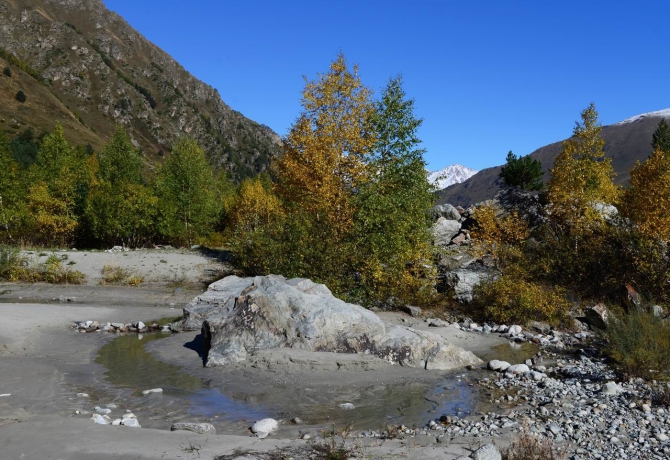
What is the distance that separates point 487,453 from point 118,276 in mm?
29219

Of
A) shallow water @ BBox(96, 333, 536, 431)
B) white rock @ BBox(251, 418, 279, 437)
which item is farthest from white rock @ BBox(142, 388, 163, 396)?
white rock @ BBox(251, 418, 279, 437)

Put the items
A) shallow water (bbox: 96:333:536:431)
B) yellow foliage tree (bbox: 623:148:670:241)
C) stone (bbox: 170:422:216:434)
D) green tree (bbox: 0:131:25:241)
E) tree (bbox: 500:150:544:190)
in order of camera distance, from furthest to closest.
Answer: tree (bbox: 500:150:544:190), green tree (bbox: 0:131:25:241), yellow foliage tree (bbox: 623:148:670:241), shallow water (bbox: 96:333:536:431), stone (bbox: 170:422:216:434)

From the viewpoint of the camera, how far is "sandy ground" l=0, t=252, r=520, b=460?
781cm

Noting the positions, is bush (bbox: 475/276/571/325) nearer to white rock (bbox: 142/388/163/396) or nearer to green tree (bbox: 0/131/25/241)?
white rock (bbox: 142/388/163/396)

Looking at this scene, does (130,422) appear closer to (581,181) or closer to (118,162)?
(581,181)

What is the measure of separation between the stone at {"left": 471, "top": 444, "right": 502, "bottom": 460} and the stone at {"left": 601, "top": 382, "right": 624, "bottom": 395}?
6.21 meters

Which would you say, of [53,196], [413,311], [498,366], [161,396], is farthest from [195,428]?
[53,196]

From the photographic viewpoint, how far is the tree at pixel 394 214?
25.3m

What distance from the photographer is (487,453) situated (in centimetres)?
752

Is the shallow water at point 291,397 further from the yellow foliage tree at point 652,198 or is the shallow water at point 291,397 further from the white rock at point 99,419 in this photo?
the yellow foliage tree at point 652,198

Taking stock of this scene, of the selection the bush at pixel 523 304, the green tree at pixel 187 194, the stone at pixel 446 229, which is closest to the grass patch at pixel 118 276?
the green tree at pixel 187 194

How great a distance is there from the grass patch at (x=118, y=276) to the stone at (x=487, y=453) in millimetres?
28038

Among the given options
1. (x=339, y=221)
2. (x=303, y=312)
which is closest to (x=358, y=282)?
(x=339, y=221)

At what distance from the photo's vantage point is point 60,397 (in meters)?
11.4
